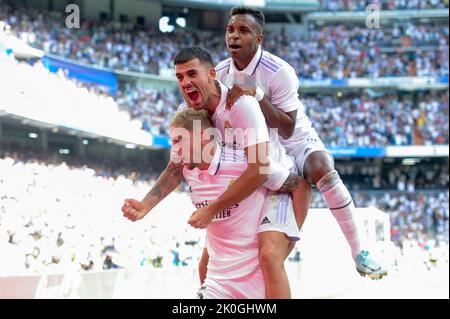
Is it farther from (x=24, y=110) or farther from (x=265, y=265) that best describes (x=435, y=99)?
(x=265, y=265)

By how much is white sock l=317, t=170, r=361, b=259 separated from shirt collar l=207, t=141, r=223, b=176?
1.30 m

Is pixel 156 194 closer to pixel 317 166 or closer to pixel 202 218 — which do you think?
pixel 202 218

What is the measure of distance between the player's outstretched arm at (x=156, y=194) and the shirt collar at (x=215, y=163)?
0.95 ft

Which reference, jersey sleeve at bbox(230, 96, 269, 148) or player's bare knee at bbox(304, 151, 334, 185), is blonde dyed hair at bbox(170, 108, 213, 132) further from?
player's bare knee at bbox(304, 151, 334, 185)

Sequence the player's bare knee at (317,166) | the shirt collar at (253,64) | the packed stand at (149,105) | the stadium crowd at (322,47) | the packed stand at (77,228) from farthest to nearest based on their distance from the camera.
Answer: the stadium crowd at (322,47) < the packed stand at (149,105) < the packed stand at (77,228) < the player's bare knee at (317,166) < the shirt collar at (253,64)

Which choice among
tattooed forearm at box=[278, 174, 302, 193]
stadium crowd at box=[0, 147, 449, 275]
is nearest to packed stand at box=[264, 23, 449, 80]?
stadium crowd at box=[0, 147, 449, 275]

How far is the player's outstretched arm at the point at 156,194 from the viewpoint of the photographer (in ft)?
12.7

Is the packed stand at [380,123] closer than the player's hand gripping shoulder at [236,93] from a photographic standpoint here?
No

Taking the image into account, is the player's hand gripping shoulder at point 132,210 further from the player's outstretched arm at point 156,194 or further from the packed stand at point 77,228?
the packed stand at point 77,228

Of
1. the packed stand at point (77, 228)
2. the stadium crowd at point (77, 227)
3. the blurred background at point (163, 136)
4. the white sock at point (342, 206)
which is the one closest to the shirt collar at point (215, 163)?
the white sock at point (342, 206)

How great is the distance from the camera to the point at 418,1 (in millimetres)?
36125

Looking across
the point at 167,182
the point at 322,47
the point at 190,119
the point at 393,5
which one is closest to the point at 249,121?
the point at 190,119

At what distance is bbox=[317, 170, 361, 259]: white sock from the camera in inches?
199

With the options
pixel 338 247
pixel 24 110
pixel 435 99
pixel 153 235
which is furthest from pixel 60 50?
pixel 435 99
